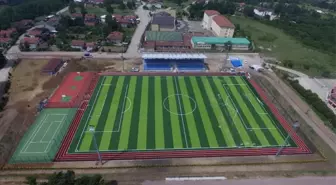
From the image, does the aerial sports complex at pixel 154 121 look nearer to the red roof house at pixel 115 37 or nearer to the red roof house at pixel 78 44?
the red roof house at pixel 78 44

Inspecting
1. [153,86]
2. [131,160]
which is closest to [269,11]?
[153,86]

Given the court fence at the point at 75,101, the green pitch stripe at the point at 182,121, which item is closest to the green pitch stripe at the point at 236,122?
the green pitch stripe at the point at 182,121

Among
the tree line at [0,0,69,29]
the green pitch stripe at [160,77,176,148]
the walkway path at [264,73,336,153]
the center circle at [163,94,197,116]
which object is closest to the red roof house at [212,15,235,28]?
the walkway path at [264,73,336,153]

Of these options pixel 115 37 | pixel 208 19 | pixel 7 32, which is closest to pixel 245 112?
pixel 115 37

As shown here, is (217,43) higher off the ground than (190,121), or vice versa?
(217,43)

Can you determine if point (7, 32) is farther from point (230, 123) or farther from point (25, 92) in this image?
point (230, 123)

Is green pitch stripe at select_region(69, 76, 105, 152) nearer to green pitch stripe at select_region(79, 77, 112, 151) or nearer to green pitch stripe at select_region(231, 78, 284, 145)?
green pitch stripe at select_region(79, 77, 112, 151)
